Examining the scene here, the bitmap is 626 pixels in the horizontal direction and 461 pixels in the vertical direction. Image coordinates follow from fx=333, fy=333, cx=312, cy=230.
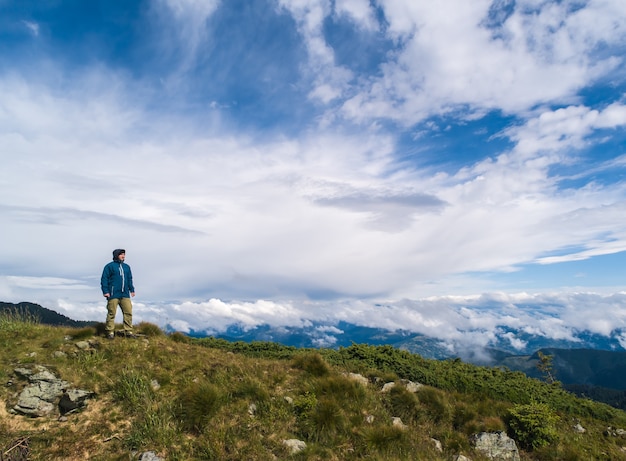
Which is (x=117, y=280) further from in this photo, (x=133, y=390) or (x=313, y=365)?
(x=313, y=365)

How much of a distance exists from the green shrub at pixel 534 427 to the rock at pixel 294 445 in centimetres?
753

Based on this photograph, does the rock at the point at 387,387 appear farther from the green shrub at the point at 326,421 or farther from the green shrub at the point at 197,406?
the green shrub at the point at 197,406

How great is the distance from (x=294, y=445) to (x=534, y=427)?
27.1ft

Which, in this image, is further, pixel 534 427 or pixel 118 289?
pixel 118 289

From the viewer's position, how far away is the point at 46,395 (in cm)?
1028

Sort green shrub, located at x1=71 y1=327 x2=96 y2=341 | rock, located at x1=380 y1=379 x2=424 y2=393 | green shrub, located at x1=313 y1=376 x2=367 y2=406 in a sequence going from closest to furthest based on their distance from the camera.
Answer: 1. green shrub, located at x1=313 y1=376 x2=367 y2=406
2. rock, located at x1=380 y1=379 x2=424 y2=393
3. green shrub, located at x1=71 y1=327 x2=96 y2=341

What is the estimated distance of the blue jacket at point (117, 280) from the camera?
14648 millimetres

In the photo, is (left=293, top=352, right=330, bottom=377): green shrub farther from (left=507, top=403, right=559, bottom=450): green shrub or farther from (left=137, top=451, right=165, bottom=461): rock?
(left=507, top=403, right=559, bottom=450): green shrub

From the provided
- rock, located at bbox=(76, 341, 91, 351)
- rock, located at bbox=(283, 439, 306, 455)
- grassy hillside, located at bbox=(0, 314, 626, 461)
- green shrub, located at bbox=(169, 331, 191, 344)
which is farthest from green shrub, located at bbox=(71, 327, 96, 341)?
rock, located at bbox=(283, 439, 306, 455)

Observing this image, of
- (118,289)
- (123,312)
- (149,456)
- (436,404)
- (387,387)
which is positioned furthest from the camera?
(123,312)

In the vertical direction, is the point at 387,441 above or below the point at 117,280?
below

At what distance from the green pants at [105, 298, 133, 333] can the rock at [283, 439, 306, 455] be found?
9.47 meters

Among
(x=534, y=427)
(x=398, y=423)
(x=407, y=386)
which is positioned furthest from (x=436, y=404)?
(x=534, y=427)

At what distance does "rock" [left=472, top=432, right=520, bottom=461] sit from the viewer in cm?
1058
